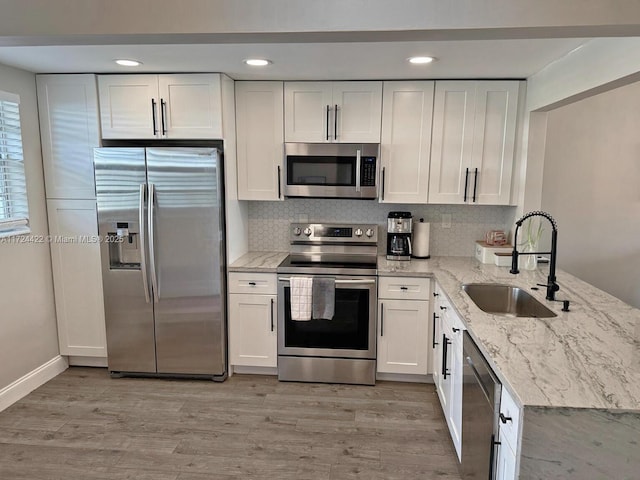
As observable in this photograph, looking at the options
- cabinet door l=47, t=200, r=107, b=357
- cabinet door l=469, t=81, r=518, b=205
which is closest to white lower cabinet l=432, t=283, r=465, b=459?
cabinet door l=469, t=81, r=518, b=205

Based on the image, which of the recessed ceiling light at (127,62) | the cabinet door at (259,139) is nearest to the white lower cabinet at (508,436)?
the cabinet door at (259,139)

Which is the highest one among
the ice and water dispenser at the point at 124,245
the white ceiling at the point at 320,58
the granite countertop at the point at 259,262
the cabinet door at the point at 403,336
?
the white ceiling at the point at 320,58

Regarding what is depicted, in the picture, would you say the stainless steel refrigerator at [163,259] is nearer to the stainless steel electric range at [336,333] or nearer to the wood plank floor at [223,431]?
the wood plank floor at [223,431]

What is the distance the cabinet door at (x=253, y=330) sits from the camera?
333 centimetres

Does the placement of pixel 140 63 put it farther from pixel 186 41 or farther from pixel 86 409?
pixel 86 409

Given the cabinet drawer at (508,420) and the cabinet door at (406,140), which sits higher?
the cabinet door at (406,140)

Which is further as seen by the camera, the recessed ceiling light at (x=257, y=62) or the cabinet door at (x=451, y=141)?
the cabinet door at (x=451, y=141)

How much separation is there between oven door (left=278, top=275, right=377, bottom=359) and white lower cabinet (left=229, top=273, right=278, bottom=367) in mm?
76

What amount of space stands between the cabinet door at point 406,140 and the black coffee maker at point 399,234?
0.16 m

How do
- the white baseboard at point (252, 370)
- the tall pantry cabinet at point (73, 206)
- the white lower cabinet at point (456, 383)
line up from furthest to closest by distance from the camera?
the white baseboard at point (252, 370)
the tall pantry cabinet at point (73, 206)
the white lower cabinet at point (456, 383)

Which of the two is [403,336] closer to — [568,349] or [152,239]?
[568,349]

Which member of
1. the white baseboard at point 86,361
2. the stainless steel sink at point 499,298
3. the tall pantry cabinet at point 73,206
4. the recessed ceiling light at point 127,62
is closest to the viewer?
the stainless steel sink at point 499,298

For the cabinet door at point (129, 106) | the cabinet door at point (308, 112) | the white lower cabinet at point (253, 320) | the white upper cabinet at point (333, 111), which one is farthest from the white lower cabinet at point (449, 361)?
the cabinet door at point (129, 106)

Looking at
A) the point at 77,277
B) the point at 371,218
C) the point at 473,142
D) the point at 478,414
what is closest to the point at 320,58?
the point at 473,142
